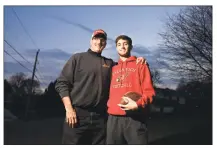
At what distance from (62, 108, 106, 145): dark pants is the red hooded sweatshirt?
0.61 feet

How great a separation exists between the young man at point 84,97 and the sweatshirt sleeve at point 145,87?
379 mm

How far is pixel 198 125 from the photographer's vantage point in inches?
128

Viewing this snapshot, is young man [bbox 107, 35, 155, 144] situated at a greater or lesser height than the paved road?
greater

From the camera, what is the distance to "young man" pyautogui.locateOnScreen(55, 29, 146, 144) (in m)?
2.44

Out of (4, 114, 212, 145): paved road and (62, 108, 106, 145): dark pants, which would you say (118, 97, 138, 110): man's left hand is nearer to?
(62, 108, 106, 145): dark pants

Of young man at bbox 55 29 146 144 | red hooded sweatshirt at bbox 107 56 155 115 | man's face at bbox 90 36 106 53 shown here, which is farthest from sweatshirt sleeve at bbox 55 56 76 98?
red hooded sweatshirt at bbox 107 56 155 115

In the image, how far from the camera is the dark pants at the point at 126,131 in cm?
229

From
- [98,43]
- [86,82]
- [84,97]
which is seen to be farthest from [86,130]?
[98,43]

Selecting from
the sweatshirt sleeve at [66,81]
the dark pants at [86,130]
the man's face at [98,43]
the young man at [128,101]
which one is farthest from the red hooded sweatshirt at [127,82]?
the sweatshirt sleeve at [66,81]

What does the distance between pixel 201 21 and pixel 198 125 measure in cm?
153

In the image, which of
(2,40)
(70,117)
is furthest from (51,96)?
(2,40)

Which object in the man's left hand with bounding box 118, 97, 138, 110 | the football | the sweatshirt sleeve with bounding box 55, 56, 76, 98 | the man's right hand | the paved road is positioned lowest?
the paved road
